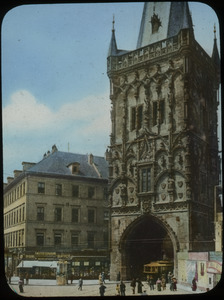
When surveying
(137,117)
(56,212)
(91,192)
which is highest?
(137,117)

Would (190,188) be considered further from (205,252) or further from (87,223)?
(87,223)

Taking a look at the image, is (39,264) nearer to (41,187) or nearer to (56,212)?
(56,212)

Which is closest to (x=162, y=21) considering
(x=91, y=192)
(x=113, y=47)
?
(x=113, y=47)

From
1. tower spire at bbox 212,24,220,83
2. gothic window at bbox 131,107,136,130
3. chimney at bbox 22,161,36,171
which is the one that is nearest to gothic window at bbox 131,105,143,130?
gothic window at bbox 131,107,136,130

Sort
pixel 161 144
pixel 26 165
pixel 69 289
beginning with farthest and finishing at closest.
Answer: pixel 161 144
pixel 26 165
pixel 69 289

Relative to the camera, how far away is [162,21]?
997 centimetres

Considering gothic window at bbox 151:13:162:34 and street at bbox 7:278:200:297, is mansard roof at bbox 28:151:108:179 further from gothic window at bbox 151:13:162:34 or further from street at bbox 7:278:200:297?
gothic window at bbox 151:13:162:34

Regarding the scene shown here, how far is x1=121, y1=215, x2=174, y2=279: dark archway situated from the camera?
9.77 meters

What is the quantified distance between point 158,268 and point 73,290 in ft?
6.04

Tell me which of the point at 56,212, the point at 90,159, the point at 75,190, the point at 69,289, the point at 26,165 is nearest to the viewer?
the point at 69,289

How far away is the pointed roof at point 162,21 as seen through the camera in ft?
29.5

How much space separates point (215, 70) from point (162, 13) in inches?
64.2

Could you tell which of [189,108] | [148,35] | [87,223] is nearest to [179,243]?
[87,223]

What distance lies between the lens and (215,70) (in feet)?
31.8
